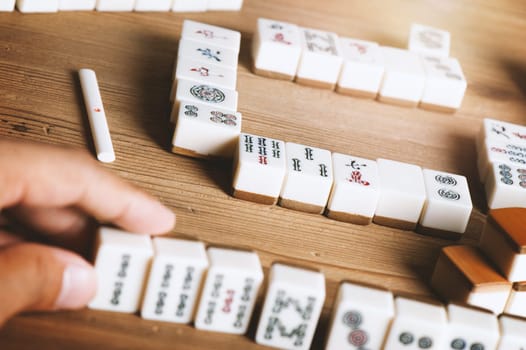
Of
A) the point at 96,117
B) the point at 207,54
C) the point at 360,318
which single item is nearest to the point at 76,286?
the point at 360,318

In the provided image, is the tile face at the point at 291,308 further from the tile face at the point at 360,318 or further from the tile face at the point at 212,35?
the tile face at the point at 212,35

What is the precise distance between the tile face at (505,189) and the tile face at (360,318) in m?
0.42

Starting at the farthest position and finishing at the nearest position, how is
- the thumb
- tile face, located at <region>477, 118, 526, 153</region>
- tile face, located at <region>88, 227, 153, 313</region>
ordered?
tile face, located at <region>477, 118, 526, 153</region>
tile face, located at <region>88, 227, 153, 313</region>
the thumb

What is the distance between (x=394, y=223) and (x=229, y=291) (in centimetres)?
37

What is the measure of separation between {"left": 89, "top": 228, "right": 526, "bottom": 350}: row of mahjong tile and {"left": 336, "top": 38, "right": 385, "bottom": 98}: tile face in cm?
64

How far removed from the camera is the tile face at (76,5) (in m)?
1.55

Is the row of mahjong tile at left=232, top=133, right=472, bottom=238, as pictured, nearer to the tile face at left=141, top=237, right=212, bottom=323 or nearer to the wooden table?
the wooden table

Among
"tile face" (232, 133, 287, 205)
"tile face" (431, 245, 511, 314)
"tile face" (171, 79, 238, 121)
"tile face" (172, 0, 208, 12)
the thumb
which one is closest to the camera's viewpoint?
the thumb

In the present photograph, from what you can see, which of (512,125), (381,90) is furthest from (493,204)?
(381,90)

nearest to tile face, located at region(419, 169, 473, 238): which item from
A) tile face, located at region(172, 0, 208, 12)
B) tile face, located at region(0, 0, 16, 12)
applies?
tile face, located at region(172, 0, 208, 12)

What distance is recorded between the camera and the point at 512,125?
1495mm

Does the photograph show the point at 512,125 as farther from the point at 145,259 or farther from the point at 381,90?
the point at 145,259

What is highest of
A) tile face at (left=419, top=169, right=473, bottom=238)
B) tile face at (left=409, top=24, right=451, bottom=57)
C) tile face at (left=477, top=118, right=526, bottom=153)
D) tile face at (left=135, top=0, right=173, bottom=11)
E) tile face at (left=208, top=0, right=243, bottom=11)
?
tile face at (left=409, top=24, right=451, bottom=57)

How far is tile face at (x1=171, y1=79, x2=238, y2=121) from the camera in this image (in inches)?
51.7
